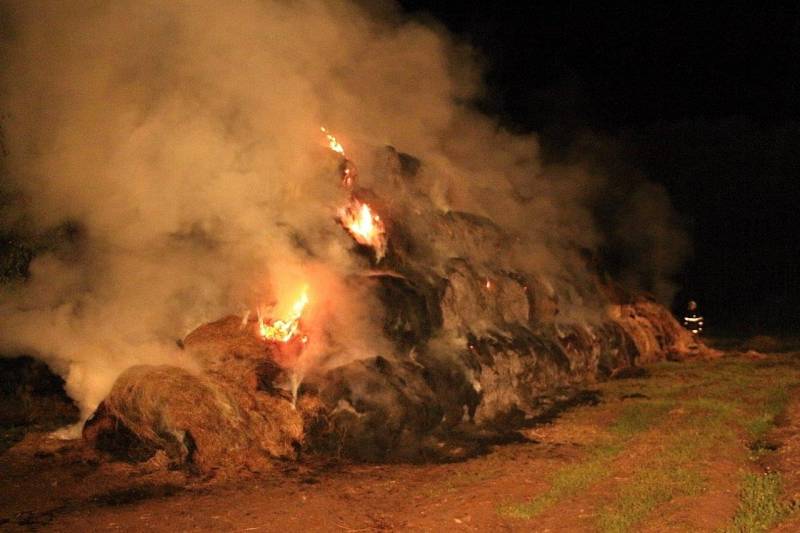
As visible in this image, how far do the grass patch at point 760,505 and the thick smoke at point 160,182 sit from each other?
18.5 ft

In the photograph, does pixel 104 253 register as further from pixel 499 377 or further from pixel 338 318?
pixel 499 377

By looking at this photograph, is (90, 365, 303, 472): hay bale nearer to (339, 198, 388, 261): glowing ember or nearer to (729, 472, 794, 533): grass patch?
(339, 198, 388, 261): glowing ember

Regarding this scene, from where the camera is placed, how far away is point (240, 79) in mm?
12219

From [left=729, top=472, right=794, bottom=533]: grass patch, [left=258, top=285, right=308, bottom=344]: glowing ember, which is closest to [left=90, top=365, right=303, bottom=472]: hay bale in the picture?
[left=258, top=285, right=308, bottom=344]: glowing ember

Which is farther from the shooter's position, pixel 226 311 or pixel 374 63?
pixel 374 63

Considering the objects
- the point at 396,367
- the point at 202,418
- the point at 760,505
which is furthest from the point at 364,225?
the point at 760,505

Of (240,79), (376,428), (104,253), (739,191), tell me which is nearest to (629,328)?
(376,428)

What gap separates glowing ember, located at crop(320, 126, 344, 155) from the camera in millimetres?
14235

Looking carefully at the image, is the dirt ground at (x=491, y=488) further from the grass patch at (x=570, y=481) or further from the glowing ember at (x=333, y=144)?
the glowing ember at (x=333, y=144)

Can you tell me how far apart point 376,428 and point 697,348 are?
13354 millimetres

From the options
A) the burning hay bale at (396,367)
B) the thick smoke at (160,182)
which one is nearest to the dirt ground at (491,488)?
the burning hay bale at (396,367)

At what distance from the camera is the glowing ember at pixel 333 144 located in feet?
46.7

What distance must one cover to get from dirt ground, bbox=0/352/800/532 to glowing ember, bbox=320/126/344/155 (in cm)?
707

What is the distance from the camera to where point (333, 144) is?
14.4 metres
